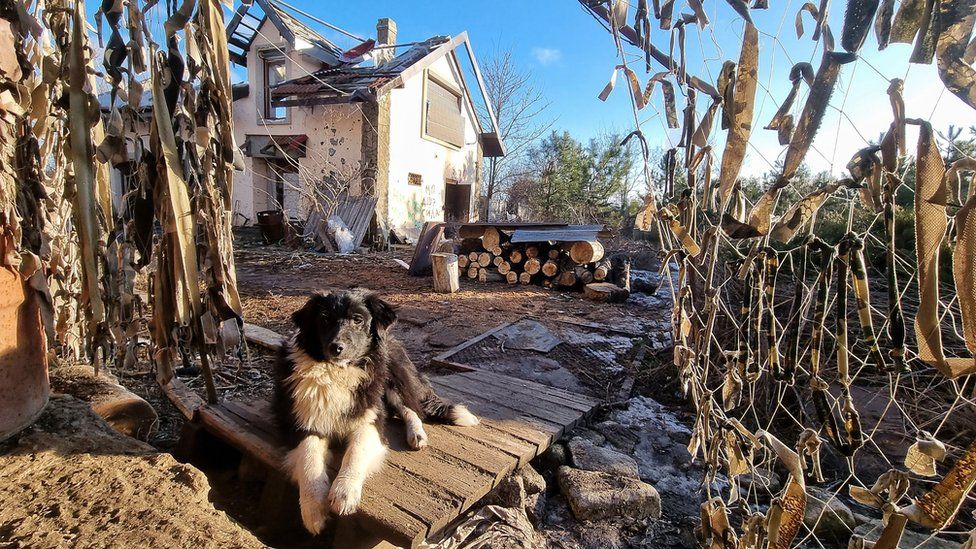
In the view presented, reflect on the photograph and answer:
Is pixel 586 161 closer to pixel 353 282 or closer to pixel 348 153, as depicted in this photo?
pixel 348 153

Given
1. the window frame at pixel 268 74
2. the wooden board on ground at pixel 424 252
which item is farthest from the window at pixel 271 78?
the wooden board on ground at pixel 424 252

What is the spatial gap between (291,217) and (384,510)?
12903 millimetres

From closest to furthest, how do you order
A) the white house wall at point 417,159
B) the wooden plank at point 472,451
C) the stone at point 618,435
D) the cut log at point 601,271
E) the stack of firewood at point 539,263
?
the wooden plank at point 472,451, the stone at point 618,435, the cut log at point 601,271, the stack of firewood at point 539,263, the white house wall at point 417,159

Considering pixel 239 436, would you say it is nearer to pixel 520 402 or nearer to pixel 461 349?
pixel 520 402

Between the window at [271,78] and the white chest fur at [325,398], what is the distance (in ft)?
44.0

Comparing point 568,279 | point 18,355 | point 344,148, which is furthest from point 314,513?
point 344,148

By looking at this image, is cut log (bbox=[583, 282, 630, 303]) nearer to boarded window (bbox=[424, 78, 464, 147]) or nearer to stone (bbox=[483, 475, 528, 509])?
stone (bbox=[483, 475, 528, 509])

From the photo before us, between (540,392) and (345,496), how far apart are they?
5.75 feet

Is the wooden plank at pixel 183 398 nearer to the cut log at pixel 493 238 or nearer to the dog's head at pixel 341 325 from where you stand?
the dog's head at pixel 341 325

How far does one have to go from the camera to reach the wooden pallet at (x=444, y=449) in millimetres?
1854

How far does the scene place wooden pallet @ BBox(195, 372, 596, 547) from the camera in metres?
1.85

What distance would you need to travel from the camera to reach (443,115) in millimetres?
15273

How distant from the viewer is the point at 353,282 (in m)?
8.03

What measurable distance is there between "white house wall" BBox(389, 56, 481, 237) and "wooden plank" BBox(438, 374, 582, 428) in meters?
10.2
